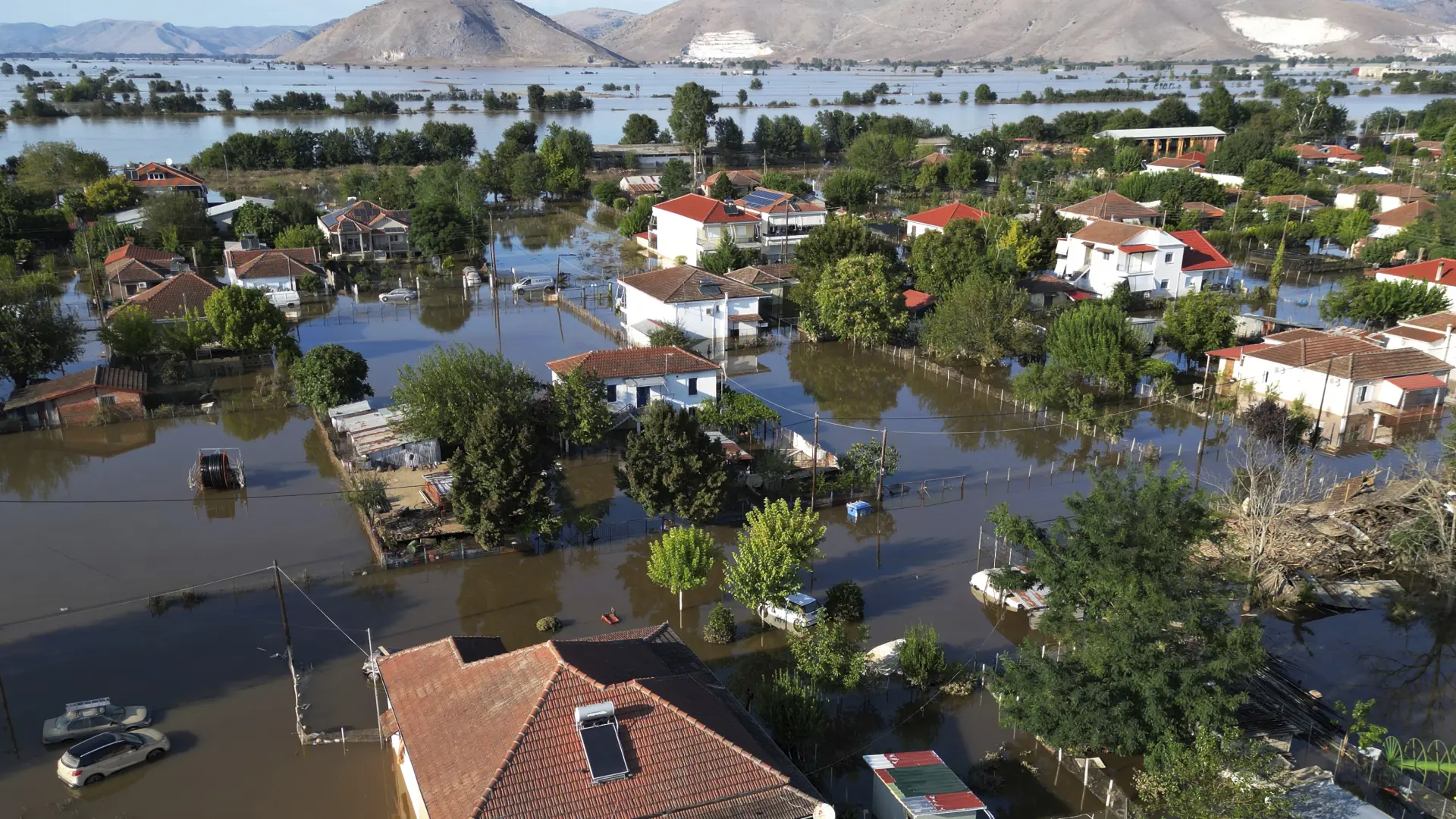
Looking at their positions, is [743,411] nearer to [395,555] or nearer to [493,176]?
[395,555]

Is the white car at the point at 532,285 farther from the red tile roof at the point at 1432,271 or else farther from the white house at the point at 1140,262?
the red tile roof at the point at 1432,271

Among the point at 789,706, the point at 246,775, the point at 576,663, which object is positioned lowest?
the point at 246,775

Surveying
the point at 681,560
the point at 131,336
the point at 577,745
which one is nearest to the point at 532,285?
the point at 131,336

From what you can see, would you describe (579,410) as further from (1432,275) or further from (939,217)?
(1432,275)

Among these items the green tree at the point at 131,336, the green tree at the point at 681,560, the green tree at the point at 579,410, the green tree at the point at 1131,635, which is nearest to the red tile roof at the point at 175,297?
the green tree at the point at 131,336

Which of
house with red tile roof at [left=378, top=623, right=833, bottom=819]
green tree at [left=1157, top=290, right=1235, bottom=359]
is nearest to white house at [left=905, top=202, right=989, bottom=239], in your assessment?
green tree at [left=1157, top=290, right=1235, bottom=359]

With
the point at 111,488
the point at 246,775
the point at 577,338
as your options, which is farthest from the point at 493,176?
the point at 246,775

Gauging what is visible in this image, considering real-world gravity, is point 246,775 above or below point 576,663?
below
